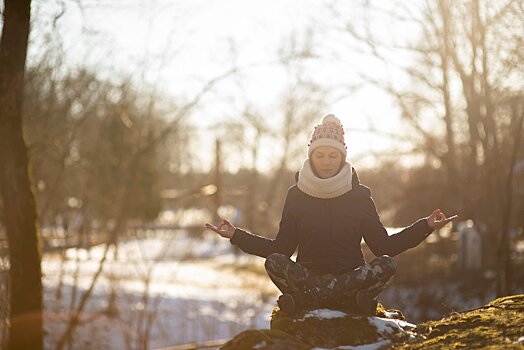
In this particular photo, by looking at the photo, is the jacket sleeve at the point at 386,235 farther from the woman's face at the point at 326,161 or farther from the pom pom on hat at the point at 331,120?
the pom pom on hat at the point at 331,120

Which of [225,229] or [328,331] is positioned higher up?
[225,229]

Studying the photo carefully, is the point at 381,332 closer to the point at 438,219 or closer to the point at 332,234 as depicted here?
the point at 332,234

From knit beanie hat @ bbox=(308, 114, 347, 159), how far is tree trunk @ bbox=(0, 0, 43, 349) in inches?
159

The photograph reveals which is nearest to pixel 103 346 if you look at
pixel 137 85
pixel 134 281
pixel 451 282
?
pixel 137 85

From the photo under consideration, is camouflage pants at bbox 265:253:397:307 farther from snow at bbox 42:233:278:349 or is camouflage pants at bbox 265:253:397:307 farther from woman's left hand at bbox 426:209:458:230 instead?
snow at bbox 42:233:278:349

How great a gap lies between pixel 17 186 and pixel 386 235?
14.8ft

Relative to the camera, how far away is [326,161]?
4594 millimetres

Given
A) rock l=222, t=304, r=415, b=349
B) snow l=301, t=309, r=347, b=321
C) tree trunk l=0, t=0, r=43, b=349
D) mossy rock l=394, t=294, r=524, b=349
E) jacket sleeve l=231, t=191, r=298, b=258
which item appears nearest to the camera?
mossy rock l=394, t=294, r=524, b=349

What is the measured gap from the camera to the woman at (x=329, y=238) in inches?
174

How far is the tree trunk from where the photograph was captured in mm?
7418

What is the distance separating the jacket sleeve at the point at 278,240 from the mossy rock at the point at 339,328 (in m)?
0.46

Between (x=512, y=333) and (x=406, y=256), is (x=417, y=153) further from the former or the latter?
(x=512, y=333)

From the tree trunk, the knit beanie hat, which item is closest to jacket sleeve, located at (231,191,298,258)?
the knit beanie hat

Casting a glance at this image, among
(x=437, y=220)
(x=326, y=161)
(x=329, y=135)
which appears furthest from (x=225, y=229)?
(x=437, y=220)
